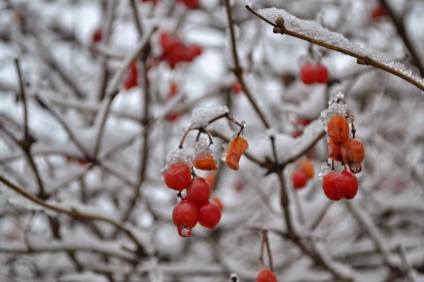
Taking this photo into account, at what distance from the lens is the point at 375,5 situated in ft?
14.9

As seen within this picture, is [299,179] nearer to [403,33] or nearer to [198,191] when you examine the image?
[198,191]

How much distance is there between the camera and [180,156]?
53.0 inches

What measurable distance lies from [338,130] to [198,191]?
16.1 inches

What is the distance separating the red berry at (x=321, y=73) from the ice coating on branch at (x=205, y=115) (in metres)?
0.78

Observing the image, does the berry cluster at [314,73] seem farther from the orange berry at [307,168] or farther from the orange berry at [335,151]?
the orange berry at [335,151]

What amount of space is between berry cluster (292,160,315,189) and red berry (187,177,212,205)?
817 mm

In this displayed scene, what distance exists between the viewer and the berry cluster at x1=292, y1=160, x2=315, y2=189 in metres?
2.05

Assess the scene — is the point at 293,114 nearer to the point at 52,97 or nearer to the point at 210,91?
the point at 210,91

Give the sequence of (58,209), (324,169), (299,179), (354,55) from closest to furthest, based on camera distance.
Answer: (354,55), (324,169), (58,209), (299,179)

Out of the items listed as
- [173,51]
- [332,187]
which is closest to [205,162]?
[332,187]

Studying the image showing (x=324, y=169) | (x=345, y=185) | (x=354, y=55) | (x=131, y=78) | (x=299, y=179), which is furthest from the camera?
(x=131, y=78)

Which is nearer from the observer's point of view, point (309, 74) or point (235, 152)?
point (235, 152)

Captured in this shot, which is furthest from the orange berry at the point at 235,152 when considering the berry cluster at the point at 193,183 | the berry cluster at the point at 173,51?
the berry cluster at the point at 173,51

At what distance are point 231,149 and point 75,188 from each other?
331cm
